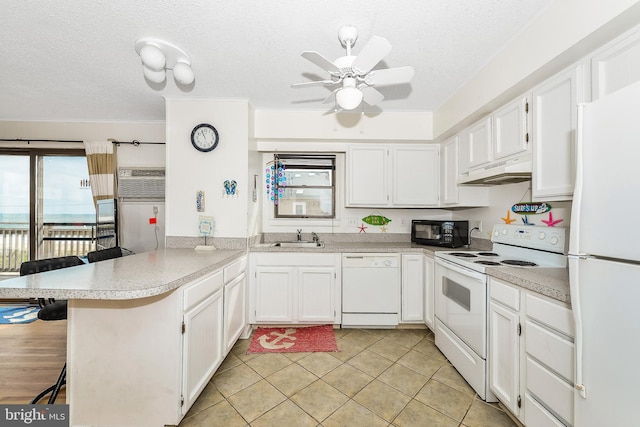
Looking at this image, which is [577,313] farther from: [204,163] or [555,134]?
[204,163]

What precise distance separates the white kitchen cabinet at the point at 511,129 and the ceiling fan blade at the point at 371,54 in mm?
1188

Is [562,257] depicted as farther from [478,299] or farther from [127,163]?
[127,163]

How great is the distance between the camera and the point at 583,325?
0.98m

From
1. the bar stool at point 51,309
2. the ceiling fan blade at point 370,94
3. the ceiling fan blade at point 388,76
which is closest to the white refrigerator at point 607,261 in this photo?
the ceiling fan blade at point 388,76

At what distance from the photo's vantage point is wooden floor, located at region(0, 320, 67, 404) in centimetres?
178

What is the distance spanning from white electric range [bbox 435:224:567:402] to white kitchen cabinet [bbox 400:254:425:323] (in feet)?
1.09

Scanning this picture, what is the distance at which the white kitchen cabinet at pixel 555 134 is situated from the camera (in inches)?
57.1

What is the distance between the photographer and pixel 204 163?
256 cm

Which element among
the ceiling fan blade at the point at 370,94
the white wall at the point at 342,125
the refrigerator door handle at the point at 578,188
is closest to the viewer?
the refrigerator door handle at the point at 578,188

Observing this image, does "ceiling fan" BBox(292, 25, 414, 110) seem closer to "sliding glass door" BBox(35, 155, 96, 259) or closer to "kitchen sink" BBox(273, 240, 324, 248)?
"kitchen sink" BBox(273, 240, 324, 248)

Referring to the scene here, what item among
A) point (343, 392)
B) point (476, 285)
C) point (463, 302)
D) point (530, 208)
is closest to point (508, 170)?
point (530, 208)

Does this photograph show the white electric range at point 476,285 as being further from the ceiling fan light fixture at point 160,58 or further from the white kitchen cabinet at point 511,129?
the ceiling fan light fixture at point 160,58

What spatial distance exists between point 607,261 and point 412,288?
77.3 inches

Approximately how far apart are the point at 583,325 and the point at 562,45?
1.40m
